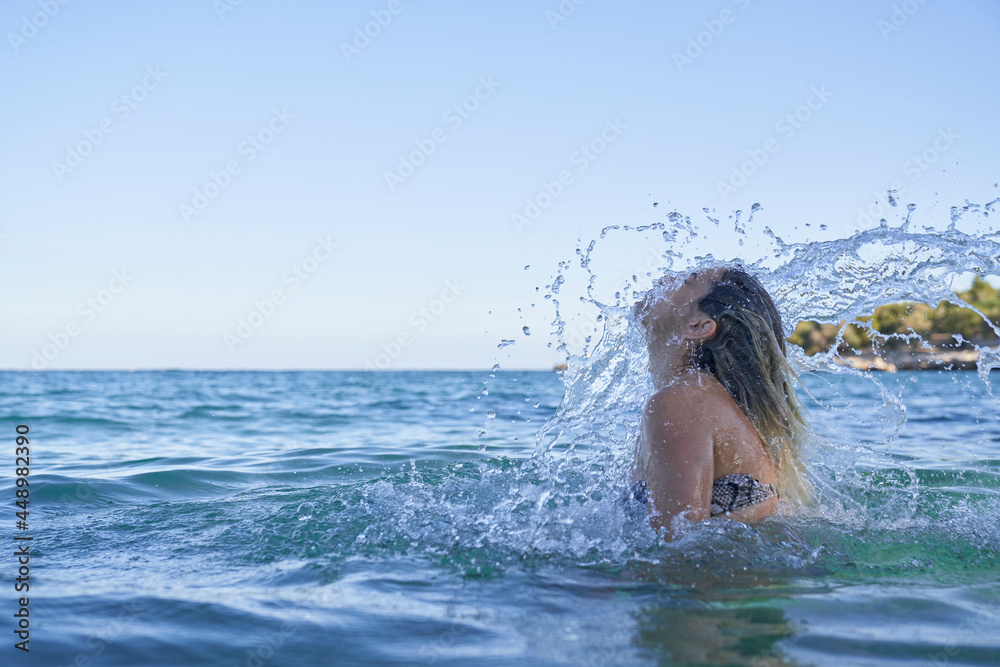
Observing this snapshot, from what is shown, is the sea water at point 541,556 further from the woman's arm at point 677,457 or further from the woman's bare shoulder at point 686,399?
the woman's bare shoulder at point 686,399

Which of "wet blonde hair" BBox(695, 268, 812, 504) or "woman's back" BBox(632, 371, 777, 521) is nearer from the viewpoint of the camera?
"woman's back" BBox(632, 371, 777, 521)

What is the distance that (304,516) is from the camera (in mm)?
4672

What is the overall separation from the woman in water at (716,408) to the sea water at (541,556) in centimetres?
16

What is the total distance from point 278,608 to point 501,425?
8.54m

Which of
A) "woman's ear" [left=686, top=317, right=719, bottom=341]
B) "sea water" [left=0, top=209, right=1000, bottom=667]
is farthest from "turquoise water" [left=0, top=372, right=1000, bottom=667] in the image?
"woman's ear" [left=686, top=317, right=719, bottom=341]

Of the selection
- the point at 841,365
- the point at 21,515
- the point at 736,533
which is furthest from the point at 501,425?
the point at 736,533

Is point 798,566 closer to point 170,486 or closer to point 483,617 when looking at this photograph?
point 483,617

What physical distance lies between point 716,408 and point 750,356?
0.49 meters

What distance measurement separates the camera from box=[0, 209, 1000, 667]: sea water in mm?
2707

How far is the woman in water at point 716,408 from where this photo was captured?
135 inches

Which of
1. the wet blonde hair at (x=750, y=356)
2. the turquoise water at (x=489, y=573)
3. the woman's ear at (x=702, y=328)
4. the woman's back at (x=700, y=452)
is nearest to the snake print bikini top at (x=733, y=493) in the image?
the woman's back at (x=700, y=452)

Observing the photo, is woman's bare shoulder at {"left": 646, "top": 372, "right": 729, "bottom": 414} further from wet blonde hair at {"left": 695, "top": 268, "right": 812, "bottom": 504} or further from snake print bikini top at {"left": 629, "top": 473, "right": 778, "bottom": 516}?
snake print bikini top at {"left": 629, "top": 473, "right": 778, "bottom": 516}

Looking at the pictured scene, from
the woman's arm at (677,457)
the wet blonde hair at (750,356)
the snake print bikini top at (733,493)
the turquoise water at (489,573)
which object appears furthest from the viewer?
the wet blonde hair at (750,356)

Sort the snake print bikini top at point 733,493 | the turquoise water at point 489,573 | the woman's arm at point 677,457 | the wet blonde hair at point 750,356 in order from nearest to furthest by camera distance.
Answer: the turquoise water at point 489,573 < the woman's arm at point 677,457 < the snake print bikini top at point 733,493 < the wet blonde hair at point 750,356
